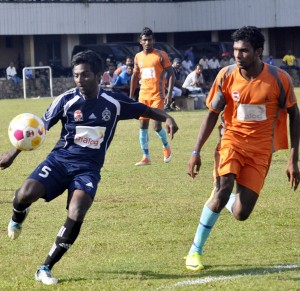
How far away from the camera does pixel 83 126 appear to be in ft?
25.8

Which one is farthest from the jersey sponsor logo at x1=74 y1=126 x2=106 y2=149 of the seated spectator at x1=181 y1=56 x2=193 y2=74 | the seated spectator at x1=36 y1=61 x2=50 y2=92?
the seated spectator at x1=36 y1=61 x2=50 y2=92

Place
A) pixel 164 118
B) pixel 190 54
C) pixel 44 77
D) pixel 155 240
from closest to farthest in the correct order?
pixel 164 118, pixel 155 240, pixel 44 77, pixel 190 54

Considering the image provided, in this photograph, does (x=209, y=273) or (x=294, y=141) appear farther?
(x=294, y=141)

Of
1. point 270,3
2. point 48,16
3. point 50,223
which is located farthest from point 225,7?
point 50,223

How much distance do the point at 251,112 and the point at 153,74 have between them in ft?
28.7

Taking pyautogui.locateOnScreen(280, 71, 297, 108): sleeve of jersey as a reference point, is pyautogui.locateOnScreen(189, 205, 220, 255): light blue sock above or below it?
below

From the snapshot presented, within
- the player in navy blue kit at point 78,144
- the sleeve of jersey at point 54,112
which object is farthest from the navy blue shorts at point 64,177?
the sleeve of jersey at point 54,112

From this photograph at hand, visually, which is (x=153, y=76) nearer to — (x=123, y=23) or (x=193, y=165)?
(x=193, y=165)

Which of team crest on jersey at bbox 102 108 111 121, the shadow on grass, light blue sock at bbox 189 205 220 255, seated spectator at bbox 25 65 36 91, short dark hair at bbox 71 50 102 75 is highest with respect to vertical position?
short dark hair at bbox 71 50 102 75

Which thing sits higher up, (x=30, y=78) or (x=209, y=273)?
(x=209, y=273)

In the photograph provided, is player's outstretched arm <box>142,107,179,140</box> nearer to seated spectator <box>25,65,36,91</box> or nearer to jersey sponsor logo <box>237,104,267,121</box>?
jersey sponsor logo <box>237,104,267,121</box>

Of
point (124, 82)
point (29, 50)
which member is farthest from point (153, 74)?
point (29, 50)

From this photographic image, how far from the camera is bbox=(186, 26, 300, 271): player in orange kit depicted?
7.75 m

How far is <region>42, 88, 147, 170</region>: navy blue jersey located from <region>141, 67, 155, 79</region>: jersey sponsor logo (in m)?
8.53
